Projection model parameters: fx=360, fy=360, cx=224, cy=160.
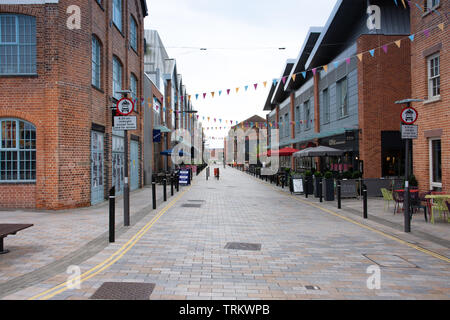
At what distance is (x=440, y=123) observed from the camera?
42.3 feet

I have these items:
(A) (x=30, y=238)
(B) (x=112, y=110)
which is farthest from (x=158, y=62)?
(A) (x=30, y=238)

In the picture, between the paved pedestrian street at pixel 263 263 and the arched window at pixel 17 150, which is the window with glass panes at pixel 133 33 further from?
the paved pedestrian street at pixel 263 263

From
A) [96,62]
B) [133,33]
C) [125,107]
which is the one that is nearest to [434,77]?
[125,107]

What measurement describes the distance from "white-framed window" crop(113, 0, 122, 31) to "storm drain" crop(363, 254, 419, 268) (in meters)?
16.3

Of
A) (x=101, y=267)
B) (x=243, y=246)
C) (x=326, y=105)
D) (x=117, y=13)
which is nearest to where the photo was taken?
(x=101, y=267)

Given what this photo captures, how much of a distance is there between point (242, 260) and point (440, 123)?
1017cm

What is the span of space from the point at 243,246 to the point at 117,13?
15.7 m

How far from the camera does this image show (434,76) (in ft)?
44.2

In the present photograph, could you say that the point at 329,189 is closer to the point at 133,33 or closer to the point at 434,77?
the point at 434,77

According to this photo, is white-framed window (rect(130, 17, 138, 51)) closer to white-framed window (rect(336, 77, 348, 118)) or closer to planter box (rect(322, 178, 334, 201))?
white-framed window (rect(336, 77, 348, 118))

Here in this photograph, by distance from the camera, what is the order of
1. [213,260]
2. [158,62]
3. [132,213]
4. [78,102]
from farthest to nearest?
1. [158,62]
2. [78,102]
3. [132,213]
4. [213,260]

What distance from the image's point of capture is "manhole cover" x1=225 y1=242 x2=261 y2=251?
25.0 ft

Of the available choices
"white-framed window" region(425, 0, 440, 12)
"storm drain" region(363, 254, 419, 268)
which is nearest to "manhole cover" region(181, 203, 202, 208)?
"storm drain" region(363, 254, 419, 268)
